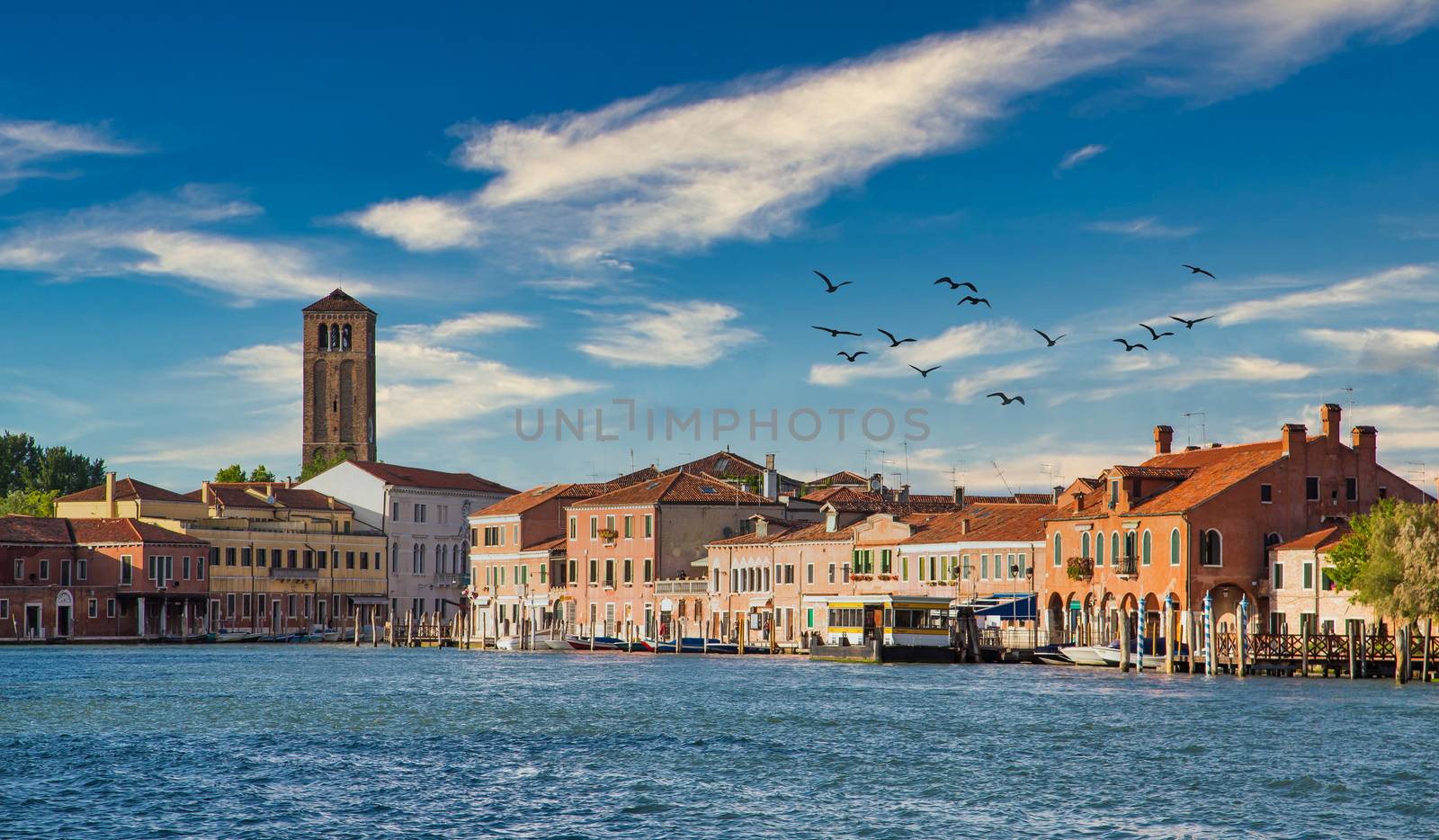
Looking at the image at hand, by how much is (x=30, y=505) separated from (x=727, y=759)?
86952 millimetres

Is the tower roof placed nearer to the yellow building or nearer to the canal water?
the yellow building

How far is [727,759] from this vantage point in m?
30.2

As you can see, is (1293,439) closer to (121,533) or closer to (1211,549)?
(1211,549)

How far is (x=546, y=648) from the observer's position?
77875 millimetres

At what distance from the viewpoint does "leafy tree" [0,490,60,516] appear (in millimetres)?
106169

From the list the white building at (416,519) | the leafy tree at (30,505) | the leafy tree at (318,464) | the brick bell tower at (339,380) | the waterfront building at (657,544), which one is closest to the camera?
the waterfront building at (657,544)

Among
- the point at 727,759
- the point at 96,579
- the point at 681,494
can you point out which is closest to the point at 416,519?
the point at 96,579

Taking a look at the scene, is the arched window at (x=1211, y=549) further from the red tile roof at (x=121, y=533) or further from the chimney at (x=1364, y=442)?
the red tile roof at (x=121, y=533)

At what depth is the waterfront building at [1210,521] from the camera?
55.5 meters

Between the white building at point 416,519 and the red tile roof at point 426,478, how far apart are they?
Answer: 50 mm

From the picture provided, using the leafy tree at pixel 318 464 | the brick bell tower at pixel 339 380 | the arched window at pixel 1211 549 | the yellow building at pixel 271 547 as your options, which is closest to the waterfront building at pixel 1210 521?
the arched window at pixel 1211 549

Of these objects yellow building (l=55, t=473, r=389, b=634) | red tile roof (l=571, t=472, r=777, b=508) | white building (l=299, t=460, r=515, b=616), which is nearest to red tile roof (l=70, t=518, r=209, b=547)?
yellow building (l=55, t=473, r=389, b=634)

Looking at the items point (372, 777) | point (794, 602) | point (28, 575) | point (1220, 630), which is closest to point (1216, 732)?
point (372, 777)

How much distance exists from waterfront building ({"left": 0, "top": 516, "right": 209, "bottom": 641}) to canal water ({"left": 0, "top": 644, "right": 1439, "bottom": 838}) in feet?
119
